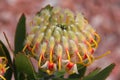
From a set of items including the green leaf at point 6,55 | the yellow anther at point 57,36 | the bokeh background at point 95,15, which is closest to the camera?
the yellow anther at point 57,36

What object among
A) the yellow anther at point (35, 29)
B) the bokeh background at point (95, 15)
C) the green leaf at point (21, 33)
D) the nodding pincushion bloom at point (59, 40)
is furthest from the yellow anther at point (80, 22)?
the bokeh background at point (95, 15)

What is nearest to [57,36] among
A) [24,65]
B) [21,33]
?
[24,65]

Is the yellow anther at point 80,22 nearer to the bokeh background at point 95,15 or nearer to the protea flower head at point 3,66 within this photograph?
the protea flower head at point 3,66

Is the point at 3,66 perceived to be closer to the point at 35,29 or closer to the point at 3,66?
the point at 3,66

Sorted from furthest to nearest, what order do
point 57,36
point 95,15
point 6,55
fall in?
point 95,15 < point 6,55 < point 57,36

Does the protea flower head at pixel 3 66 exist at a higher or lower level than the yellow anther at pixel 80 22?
lower

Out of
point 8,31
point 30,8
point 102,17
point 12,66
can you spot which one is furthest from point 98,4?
point 12,66

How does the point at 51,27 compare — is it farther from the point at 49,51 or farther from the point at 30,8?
the point at 30,8

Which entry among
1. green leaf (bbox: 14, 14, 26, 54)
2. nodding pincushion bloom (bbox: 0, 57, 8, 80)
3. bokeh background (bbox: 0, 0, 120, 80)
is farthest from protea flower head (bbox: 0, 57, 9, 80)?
bokeh background (bbox: 0, 0, 120, 80)
